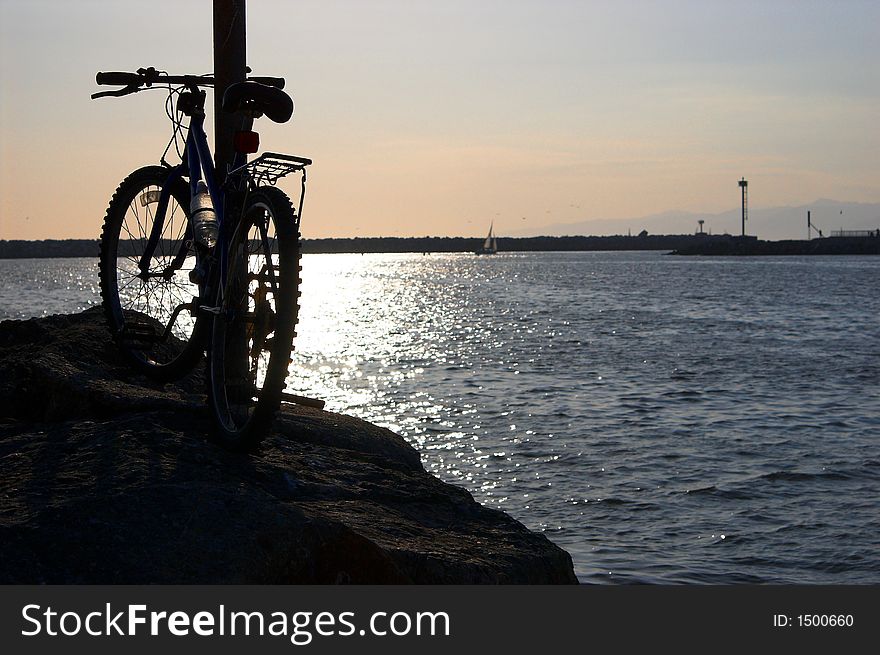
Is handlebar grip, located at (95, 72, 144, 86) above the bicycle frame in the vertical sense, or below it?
above

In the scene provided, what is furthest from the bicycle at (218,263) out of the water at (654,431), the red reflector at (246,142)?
the water at (654,431)

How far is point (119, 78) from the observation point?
634 centimetres

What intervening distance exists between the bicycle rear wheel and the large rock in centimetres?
21

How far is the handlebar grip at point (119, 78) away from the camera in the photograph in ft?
20.8

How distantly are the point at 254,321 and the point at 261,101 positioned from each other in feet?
3.81

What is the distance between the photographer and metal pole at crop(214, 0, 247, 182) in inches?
241

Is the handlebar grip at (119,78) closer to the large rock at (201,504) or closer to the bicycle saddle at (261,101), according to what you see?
the bicycle saddle at (261,101)

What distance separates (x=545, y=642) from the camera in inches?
138

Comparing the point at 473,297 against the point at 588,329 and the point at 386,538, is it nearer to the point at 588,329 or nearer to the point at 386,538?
the point at 588,329

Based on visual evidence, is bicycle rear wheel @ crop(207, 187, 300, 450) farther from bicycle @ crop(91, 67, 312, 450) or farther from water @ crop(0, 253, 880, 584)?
water @ crop(0, 253, 880, 584)

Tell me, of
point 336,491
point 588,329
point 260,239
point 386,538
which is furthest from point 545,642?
point 588,329

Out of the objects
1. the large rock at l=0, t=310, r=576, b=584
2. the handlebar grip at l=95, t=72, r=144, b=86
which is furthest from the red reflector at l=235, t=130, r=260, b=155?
the handlebar grip at l=95, t=72, r=144, b=86

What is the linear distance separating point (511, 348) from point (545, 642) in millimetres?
26436

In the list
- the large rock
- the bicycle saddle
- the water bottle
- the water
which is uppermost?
the bicycle saddle
